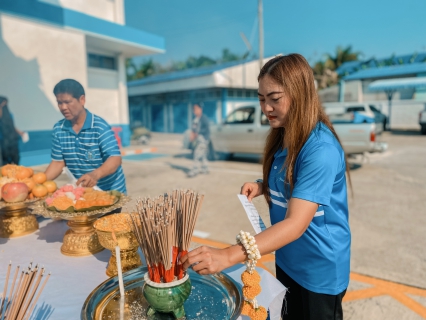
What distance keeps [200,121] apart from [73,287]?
6257 mm

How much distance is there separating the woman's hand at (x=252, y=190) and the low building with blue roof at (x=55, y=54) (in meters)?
1.37

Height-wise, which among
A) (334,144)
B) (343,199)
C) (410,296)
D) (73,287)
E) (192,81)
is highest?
(192,81)

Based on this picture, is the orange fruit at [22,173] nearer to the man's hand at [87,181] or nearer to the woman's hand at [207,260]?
the man's hand at [87,181]

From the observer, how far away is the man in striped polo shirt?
6.30 ft

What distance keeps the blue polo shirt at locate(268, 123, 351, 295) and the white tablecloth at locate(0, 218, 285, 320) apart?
0.43 feet

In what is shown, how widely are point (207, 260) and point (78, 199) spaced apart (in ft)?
3.18

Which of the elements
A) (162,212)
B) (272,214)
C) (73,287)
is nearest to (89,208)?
(73,287)

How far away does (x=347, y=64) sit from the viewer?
2577 cm

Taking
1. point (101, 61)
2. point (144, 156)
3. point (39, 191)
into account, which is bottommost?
point (144, 156)

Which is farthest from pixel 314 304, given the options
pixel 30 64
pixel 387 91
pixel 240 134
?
pixel 387 91

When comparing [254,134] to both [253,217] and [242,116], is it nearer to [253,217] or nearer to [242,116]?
[242,116]

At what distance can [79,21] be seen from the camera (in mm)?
7434

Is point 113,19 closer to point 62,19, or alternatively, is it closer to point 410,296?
point 62,19

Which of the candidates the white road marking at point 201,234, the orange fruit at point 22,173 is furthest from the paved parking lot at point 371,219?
the orange fruit at point 22,173
